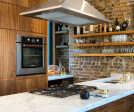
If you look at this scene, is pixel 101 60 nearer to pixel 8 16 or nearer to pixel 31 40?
pixel 31 40

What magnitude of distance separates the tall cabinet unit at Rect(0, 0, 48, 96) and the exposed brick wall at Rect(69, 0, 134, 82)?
197 cm

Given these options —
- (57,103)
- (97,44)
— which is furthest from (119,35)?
(57,103)

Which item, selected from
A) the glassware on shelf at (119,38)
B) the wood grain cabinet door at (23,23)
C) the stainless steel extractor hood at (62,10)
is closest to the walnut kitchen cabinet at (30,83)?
the wood grain cabinet door at (23,23)

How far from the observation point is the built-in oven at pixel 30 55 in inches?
158

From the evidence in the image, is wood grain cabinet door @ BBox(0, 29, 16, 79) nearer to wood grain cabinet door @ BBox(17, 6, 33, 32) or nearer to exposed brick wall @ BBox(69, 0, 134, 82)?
wood grain cabinet door @ BBox(17, 6, 33, 32)

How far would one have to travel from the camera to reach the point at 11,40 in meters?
3.86

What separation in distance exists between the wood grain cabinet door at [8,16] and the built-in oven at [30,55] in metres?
0.27

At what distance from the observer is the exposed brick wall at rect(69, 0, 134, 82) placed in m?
5.13

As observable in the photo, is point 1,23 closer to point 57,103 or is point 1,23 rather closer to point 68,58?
point 57,103

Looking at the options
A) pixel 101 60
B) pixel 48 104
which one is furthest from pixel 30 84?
pixel 48 104

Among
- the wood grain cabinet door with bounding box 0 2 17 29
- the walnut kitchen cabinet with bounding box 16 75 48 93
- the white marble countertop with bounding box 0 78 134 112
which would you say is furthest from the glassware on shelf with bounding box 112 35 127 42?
the white marble countertop with bounding box 0 78 134 112

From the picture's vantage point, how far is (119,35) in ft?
16.6

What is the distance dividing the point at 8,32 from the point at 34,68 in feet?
3.15

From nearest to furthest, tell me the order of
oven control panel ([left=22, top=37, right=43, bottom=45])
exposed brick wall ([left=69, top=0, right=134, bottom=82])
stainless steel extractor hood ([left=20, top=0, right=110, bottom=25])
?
stainless steel extractor hood ([left=20, top=0, right=110, bottom=25])
oven control panel ([left=22, top=37, right=43, bottom=45])
exposed brick wall ([left=69, top=0, right=134, bottom=82])
